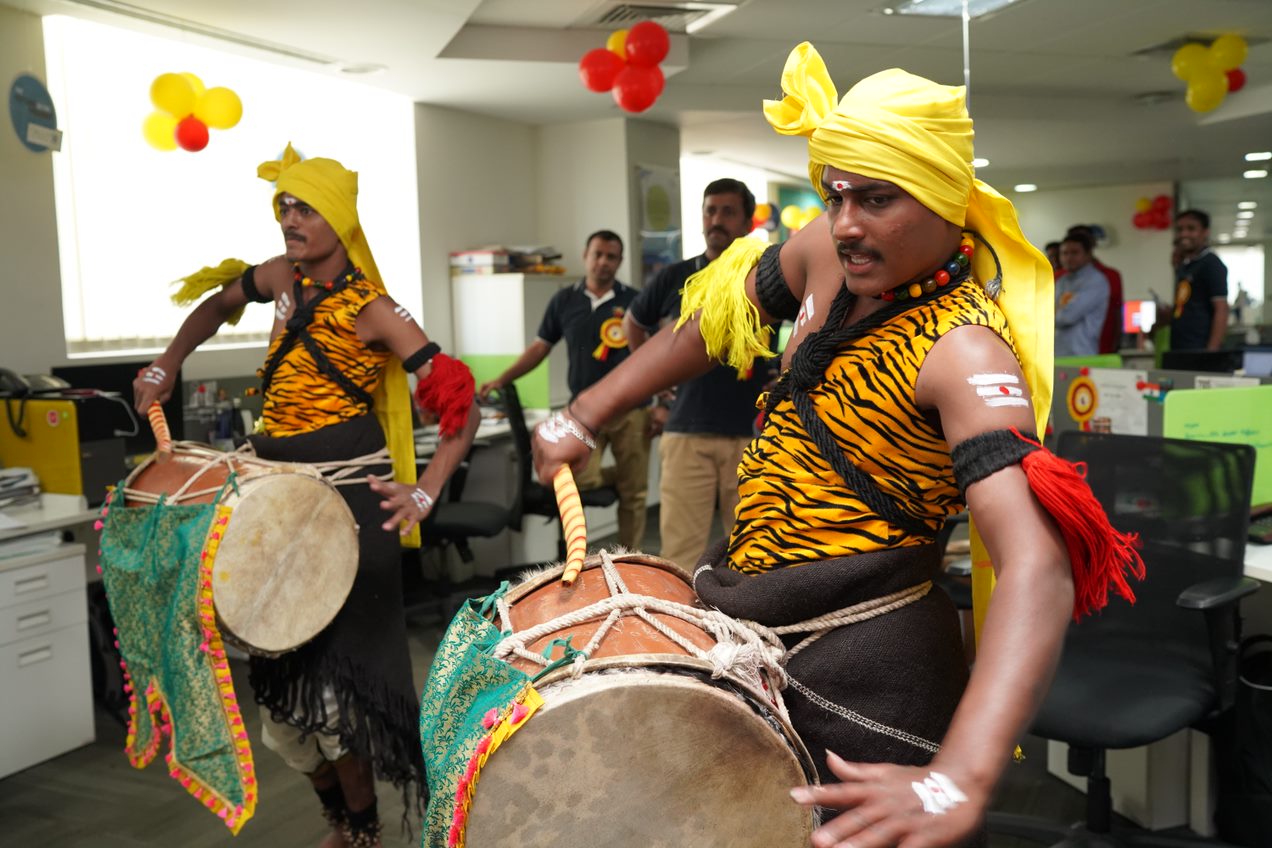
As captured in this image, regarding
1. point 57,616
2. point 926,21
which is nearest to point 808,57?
point 57,616

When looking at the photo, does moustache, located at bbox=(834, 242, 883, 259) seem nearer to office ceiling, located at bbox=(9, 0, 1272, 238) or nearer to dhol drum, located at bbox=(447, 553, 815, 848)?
dhol drum, located at bbox=(447, 553, 815, 848)

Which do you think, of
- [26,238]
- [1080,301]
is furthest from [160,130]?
[1080,301]

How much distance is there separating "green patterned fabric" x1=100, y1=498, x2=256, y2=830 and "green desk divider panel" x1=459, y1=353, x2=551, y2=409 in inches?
161

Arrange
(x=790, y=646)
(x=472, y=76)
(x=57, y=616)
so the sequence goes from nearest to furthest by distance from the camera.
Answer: (x=790, y=646) → (x=57, y=616) → (x=472, y=76)

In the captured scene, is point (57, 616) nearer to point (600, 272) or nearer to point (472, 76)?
point (600, 272)

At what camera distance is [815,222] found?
1.41 meters

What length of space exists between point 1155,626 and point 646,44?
3412mm

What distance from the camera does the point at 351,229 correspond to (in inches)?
102

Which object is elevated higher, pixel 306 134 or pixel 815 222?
pixel 306 134

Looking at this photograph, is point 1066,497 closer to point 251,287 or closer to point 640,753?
point 640,753

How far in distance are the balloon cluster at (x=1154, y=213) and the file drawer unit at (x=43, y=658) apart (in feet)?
39.1

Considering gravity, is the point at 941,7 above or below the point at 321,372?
above

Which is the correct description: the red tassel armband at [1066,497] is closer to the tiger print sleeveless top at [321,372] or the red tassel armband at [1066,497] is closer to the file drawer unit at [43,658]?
the tiger print sleeveless top at [321,372]

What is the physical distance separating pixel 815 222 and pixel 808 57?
211 millimetres
